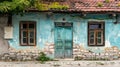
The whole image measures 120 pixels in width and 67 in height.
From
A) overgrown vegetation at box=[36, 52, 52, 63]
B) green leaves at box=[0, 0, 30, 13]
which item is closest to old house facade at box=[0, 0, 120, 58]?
overgrown vegetation at box=[36, 52, 52, 63]

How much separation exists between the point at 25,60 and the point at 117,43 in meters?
5.32

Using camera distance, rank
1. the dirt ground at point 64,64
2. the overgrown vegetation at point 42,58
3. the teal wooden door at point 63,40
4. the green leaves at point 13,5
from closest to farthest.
A: the green leaves at point 13,5
the dirt ground at point 64,64
the overgrown vegetation at point 42,58
the teal wooden door at point 63,40

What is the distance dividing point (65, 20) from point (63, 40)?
115 cm

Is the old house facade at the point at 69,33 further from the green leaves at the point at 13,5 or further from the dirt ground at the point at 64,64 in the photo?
the green leaves at the point at 13,5

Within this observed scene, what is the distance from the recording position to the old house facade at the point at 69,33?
23.2 m

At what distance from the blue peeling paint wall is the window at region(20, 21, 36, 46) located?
17 centimetres

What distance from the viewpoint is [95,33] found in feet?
77.2

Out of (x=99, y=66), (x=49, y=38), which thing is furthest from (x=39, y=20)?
(x=99, y=66)

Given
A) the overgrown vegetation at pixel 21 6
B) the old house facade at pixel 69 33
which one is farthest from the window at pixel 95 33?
the overgrown vegetation at pixel 21 6

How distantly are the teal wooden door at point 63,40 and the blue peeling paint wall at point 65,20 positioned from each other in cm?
29

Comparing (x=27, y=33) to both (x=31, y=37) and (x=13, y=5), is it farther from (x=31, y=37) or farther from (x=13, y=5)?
(x=13, y=5)

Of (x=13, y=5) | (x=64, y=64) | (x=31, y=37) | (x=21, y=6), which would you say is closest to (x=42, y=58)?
(x=31, y=37)

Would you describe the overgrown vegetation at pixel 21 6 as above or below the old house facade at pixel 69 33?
above

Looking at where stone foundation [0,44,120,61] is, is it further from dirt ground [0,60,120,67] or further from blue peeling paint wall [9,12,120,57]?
dirt ground [0,60,120,67]
